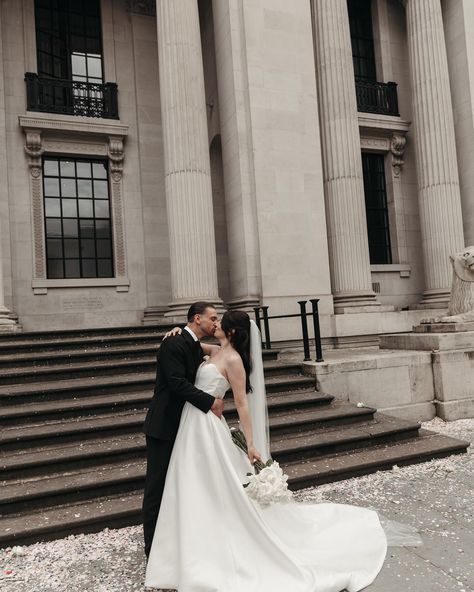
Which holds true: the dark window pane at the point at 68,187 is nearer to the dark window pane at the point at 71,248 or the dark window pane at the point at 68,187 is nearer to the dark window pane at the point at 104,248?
the dark window pane at the point at 71,248

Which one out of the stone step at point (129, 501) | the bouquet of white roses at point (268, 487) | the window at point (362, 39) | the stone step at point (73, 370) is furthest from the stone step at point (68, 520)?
the window at point (362, 39)

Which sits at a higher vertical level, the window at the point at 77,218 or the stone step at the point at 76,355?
the window at the point at 77,218

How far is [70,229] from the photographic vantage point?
13.1m

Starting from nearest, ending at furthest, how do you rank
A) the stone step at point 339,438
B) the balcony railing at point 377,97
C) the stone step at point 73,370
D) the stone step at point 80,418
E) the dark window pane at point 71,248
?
the stone step at point 80,418, the stone step at point 339,438, the stone step at point 73,370, the dark window pane at point 71,248, the balcony railing at point 377,97

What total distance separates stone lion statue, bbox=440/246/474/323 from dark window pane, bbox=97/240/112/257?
343 inches

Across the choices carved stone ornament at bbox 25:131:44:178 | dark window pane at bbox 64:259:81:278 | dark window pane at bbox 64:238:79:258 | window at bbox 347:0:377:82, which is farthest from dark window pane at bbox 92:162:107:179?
window at bbox 347:0:377:82

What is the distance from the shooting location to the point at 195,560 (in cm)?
324

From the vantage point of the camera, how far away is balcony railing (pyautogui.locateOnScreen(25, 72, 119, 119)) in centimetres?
1258

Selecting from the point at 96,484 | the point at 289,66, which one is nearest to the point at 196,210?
the point at 289,66

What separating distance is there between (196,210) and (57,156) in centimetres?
502

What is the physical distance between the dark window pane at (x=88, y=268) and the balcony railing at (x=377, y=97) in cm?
923

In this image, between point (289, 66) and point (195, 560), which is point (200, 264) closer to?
point (289, 66)

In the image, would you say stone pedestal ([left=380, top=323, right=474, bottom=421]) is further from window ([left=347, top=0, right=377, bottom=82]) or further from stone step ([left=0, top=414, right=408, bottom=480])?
window ([left=347, top=0, right=377, bottom=82])

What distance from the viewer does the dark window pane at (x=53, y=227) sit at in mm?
12828
